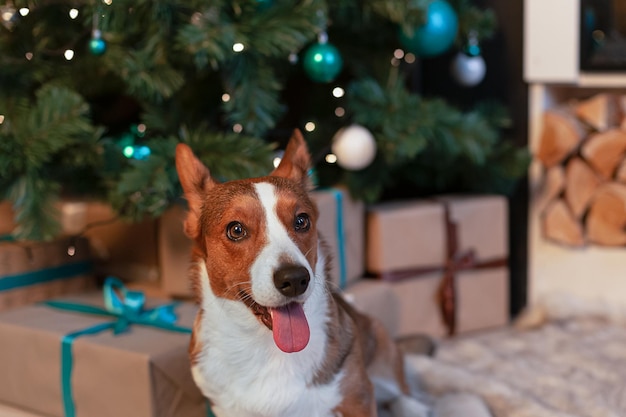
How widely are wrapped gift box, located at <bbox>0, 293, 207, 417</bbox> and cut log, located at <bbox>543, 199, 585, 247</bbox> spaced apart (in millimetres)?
1190

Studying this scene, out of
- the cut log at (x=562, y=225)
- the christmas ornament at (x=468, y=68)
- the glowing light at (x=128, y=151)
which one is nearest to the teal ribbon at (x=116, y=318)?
the glowing light at (x=128, y=151)

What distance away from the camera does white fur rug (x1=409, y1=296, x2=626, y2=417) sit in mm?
1586

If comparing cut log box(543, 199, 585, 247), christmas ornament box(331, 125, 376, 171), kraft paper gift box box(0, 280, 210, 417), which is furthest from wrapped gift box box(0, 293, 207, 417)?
cut log box(543, 199, 585, 247)

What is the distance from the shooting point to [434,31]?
182 centimetres

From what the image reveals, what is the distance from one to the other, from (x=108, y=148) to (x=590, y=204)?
1.39m

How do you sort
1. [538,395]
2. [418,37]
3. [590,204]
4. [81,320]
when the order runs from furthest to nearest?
[590,204], [418,37], [538,395], [81,320]

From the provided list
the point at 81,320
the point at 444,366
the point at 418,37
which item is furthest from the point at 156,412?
the point at 418,37

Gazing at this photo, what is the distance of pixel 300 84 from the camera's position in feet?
7.56

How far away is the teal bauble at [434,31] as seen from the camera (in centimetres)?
182

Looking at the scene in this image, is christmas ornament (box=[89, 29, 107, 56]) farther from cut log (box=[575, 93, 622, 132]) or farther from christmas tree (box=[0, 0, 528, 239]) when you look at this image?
cut log (box=[575, 93, 622, 132])

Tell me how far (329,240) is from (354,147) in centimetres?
23

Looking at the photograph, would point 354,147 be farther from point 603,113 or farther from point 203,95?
point 603,113

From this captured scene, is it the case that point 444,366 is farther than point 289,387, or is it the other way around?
point 444,366

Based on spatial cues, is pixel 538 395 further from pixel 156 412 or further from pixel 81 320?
pixel 81 320
